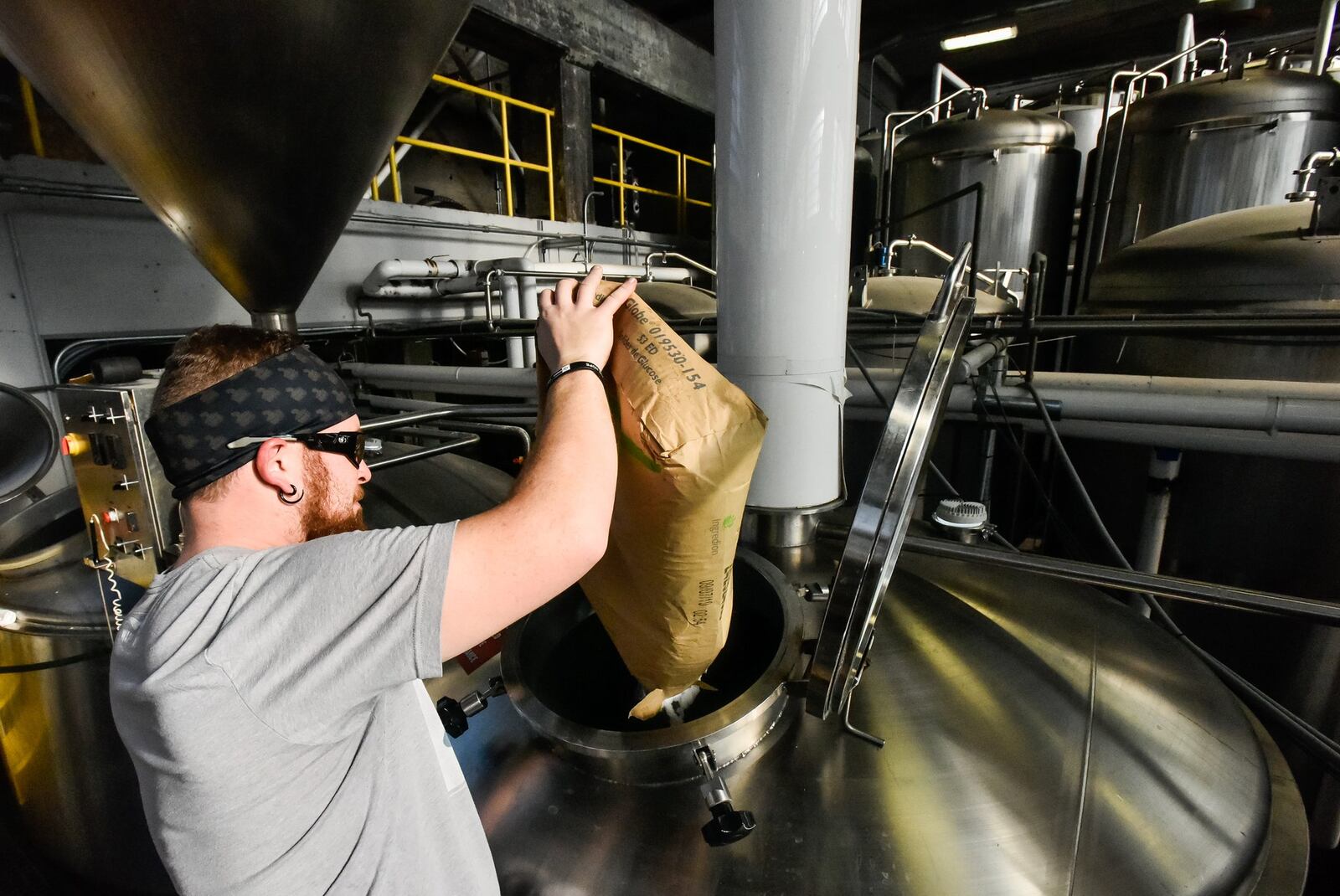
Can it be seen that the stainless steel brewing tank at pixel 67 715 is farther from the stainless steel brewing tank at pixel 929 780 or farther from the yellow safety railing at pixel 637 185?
the yellow safety railing at pixel 637 185

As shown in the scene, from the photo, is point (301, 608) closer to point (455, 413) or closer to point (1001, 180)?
point (455, 413)

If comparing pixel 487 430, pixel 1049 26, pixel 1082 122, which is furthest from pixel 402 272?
pixel 1049 26

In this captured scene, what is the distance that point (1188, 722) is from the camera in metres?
0.99

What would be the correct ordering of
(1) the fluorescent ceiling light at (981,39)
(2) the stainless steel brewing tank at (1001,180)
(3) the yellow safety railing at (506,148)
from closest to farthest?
(3) the yellow safety railing at (506,148), (2) the stainless steel brewing tank at (1001,180), (1) the fluorescent ceiling light at (981,39)

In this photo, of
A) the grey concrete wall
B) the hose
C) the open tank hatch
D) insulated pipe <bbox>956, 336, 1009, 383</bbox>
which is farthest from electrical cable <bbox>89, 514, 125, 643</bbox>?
the grey concrete wall

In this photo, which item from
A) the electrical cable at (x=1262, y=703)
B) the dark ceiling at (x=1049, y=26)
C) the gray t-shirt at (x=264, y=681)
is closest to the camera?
the gray t-shirt at (x=264, y=681)

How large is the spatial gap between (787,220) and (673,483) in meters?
0.71

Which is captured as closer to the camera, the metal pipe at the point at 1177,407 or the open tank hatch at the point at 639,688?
the open tank hatch at the point at 639,688

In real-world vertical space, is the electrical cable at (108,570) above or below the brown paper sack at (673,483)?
below

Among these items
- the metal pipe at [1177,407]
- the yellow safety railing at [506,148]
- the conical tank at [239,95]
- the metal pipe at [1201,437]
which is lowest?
the metal pipe at [1201,437]

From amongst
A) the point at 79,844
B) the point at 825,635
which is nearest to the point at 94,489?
the point at 79,844

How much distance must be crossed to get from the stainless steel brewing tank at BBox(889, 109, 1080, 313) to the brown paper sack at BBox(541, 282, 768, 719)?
184 inches

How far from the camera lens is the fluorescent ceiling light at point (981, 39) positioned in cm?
709

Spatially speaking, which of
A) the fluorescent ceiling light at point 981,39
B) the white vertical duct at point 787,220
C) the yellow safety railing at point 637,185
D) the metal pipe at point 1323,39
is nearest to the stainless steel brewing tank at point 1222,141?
the metal pipe at point 1323,39
